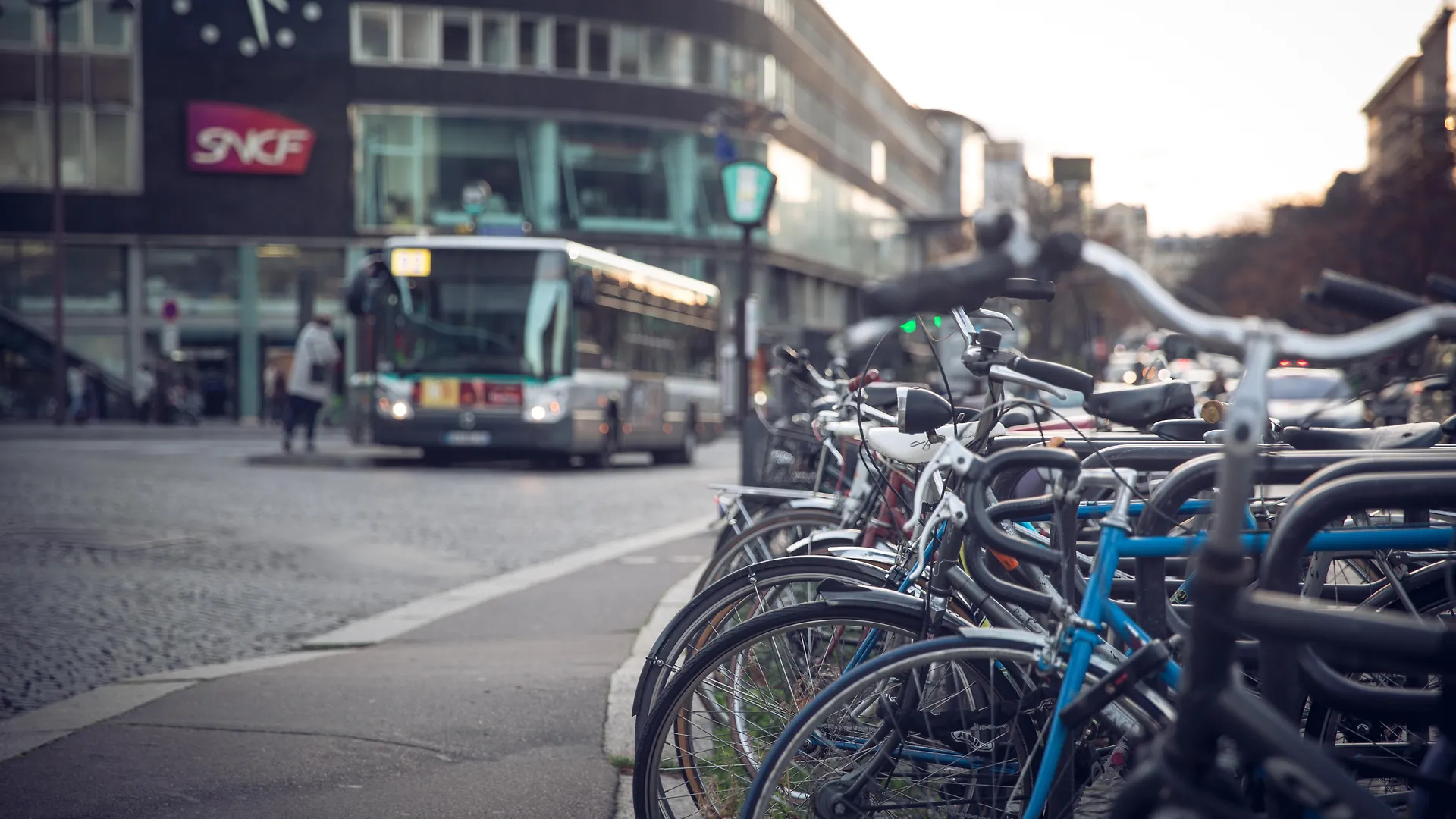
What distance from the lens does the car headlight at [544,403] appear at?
19047 mm

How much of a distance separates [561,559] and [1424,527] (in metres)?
7.73

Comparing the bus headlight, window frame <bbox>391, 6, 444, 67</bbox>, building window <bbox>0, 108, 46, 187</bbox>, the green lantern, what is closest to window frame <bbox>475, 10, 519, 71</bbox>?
window frame <bbox>391, 6, 444, 67</bbox>

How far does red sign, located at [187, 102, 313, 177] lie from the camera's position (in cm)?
4006

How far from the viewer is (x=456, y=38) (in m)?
40.8

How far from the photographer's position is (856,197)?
59500mm

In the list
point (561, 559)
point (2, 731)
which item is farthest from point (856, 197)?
point (2, 731)

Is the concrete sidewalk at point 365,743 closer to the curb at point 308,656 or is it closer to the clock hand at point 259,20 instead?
the curb at point 308,656

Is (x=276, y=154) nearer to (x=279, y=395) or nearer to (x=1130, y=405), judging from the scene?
(x=279, y=395)

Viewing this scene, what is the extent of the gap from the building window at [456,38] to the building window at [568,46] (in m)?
2.39

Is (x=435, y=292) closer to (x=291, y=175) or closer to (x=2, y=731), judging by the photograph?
(x=2, y=731)

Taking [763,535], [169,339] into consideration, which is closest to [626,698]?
[763,535]

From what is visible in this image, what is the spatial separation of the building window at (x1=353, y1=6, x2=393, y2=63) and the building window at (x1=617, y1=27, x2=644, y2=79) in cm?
625

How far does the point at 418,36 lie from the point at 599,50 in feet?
16.2

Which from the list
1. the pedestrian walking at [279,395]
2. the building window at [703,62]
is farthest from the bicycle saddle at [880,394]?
the building window at [703,62]
